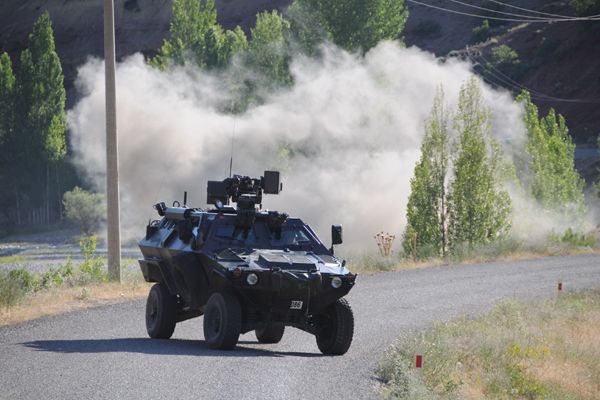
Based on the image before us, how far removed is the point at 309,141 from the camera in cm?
5638

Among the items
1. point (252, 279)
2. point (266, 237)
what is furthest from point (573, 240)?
point (252, 279)

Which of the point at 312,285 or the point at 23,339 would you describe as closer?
the point at 312,285

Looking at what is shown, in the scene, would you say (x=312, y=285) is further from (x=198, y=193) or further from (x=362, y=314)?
(x=198, y=193)

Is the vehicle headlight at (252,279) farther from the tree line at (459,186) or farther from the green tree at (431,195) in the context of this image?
the green tree at (431,195)

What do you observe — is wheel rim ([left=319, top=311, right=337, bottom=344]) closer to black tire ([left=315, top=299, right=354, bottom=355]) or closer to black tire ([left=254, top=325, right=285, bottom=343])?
black tire ([left=315, top=299, right=354, bottom=355])

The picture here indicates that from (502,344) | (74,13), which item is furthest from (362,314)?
(74,13)

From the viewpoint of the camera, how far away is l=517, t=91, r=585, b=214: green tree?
5188cm

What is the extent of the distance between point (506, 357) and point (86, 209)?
57272mm

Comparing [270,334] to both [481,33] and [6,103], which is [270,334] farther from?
[481,33]

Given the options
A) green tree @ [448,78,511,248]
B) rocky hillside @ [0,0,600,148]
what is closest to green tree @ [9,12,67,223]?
rocky hillside @ [0,0,600,148]

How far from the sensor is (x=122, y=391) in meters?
11.7

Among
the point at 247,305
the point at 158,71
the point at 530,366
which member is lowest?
the point at 530,366

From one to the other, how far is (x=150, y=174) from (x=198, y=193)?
2.97 m

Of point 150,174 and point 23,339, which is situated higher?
point 150,174
